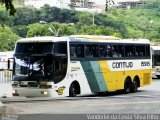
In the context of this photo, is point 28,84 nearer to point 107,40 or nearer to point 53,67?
point 53,67

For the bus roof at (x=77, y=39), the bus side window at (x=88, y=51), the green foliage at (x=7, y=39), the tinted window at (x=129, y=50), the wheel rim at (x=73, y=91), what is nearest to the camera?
the bus roof at (x=77, y=39)

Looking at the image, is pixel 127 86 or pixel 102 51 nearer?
pixel 102 51

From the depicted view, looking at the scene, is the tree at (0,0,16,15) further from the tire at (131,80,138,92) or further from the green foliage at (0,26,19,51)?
the green foliage at (0,26,19,51)

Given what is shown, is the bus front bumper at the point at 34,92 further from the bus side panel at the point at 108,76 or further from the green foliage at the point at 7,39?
the green foliage at the point at 7,39

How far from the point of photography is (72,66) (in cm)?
2116

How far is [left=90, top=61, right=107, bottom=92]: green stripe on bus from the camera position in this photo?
23.0m

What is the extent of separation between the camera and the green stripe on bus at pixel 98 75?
22964mm

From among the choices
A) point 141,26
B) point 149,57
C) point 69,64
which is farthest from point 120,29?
point 69,64

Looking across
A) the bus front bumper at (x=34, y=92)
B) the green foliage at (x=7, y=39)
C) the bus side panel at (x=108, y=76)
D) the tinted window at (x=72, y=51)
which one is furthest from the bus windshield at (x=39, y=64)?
the green foliage at (x=7, y=39)

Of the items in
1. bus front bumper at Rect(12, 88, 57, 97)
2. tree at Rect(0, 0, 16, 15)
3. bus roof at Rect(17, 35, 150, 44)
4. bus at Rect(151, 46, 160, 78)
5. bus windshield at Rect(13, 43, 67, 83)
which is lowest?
bus at Rect(151, 46, 160, 78)

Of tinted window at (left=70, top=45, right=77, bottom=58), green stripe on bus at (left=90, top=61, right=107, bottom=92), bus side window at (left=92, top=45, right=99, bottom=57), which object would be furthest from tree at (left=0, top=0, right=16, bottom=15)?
bus side window at (left=92, top=45, right=99, bottom=57)

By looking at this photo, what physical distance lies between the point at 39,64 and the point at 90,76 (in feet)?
12.0

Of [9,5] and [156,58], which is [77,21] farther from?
[9,5]

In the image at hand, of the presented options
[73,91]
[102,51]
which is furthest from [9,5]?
[102,51]
